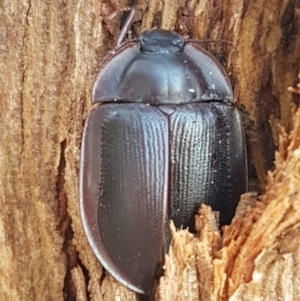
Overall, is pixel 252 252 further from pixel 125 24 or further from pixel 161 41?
pixel 125 24

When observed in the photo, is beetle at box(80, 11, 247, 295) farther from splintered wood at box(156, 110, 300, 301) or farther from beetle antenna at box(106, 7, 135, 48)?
splintered wood at box(156, 110, 300, 301)

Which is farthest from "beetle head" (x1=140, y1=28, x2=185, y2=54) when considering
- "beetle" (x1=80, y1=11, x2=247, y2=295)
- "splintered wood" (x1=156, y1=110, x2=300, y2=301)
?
"splintered wood" (x1=156, y1=110, x2=300, y2=301)

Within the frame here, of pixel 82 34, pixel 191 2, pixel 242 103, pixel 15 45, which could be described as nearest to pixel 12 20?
pixel 15 45

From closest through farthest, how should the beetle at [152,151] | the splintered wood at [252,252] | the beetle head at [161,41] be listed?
the splintered wood at [252,252] < the beetle at [152,151] < the beetle head at [161,41]

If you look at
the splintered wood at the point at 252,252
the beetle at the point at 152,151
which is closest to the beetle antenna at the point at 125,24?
the beetle at the point at 152,151

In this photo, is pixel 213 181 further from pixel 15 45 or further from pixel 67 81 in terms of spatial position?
pixel 15 45

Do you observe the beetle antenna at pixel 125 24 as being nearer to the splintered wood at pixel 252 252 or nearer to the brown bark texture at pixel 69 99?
the brown bark texture at pixel 69 99
